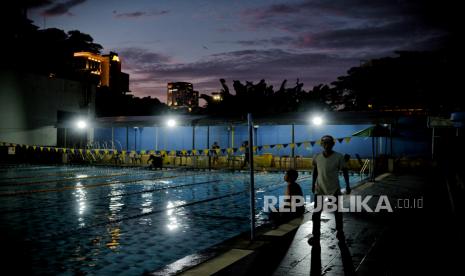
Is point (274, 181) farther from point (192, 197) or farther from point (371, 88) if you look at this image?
point (371, 88)

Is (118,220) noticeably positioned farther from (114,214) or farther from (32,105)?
(32,105)

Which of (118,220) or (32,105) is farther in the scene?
(32,105)

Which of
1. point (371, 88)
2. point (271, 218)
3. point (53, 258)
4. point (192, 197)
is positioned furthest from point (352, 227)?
point (371, 88)

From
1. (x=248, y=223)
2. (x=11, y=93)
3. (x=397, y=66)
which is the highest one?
(x=397, y=66)

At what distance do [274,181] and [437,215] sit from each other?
1105 cm

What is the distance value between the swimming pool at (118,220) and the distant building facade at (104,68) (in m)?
46.5

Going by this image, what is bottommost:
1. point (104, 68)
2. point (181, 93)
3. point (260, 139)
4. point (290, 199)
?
point (290, 199)

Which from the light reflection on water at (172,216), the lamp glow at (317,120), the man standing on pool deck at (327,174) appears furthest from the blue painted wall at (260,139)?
the man standing on pool deck at (327,174)

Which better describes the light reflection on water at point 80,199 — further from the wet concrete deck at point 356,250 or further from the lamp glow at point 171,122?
the lamp glow at point 171,122

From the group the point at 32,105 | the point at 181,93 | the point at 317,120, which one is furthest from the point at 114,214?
the point at 181,93

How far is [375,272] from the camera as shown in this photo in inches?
220

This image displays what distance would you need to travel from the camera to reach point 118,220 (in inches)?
412

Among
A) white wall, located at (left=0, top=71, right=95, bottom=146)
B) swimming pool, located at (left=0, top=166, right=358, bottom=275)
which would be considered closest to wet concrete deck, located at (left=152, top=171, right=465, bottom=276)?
swimming pool, located at (left=0, top=166, right=358, bottom=275)

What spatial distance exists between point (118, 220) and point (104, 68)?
2421 inches
